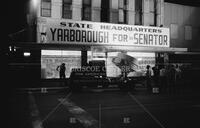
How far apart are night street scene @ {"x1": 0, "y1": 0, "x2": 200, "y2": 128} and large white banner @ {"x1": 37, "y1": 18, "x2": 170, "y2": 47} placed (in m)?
0.08

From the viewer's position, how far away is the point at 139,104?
12.5 metres

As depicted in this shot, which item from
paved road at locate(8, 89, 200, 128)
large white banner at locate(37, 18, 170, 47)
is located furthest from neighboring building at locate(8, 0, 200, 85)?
paved road at locate(8, 89, 200, 128)

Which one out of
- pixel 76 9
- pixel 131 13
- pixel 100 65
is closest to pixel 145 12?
pixel 131 13

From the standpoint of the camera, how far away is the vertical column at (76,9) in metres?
26.3

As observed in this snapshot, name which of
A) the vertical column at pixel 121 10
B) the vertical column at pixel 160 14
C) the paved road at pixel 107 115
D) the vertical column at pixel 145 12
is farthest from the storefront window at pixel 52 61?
the paved road at pixel 107 115

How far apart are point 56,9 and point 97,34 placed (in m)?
4.63

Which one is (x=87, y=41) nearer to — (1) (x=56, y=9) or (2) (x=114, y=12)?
(1) (x=56, y=9)

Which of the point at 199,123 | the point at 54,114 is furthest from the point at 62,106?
the point at 199,123

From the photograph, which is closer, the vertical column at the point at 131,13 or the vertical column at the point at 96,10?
the vertical column at the point at 96,10

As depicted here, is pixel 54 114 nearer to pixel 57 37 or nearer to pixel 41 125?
pixel 41 125

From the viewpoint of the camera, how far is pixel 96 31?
24.3 m

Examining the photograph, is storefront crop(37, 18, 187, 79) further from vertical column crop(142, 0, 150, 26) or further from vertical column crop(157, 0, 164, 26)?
vertical column crop(157, 0, 164, 26)

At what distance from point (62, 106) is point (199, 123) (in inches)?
221

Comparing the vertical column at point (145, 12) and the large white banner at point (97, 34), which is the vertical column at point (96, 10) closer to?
the large white banner at point (97, 34)
